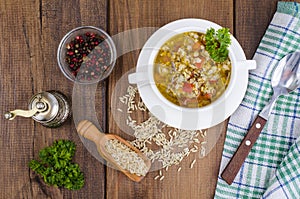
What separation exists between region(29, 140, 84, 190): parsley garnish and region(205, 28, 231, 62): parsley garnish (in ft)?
1.83

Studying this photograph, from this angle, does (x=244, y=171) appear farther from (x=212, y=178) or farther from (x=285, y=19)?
(x=285, y=19)

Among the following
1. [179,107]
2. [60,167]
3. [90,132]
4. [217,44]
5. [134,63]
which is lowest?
[60,167]

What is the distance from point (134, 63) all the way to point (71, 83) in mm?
227

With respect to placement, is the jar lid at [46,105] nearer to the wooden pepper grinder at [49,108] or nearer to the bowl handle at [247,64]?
the wooden pepper grinder at [49,108]

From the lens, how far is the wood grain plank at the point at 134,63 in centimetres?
172

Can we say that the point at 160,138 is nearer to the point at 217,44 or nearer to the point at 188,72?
the point at 188,72

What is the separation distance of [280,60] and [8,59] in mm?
925

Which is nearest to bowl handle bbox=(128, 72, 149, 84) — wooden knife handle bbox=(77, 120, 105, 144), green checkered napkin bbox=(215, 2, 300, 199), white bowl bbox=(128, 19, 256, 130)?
white bowl bbox=(128, 19, 256, 130)

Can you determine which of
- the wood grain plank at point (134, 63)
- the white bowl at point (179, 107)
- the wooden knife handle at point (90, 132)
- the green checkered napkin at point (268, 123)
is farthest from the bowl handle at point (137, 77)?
the green checkered napkin at point (268, 123)

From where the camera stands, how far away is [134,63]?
172 cm

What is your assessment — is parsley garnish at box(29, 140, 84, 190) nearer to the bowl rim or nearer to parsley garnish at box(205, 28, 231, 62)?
the bowl rim

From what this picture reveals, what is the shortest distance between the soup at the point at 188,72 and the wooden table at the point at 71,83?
0.12 metres

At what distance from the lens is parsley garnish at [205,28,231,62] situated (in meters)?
1.56

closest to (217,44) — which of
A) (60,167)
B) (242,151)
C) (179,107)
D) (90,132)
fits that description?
(179,107)
